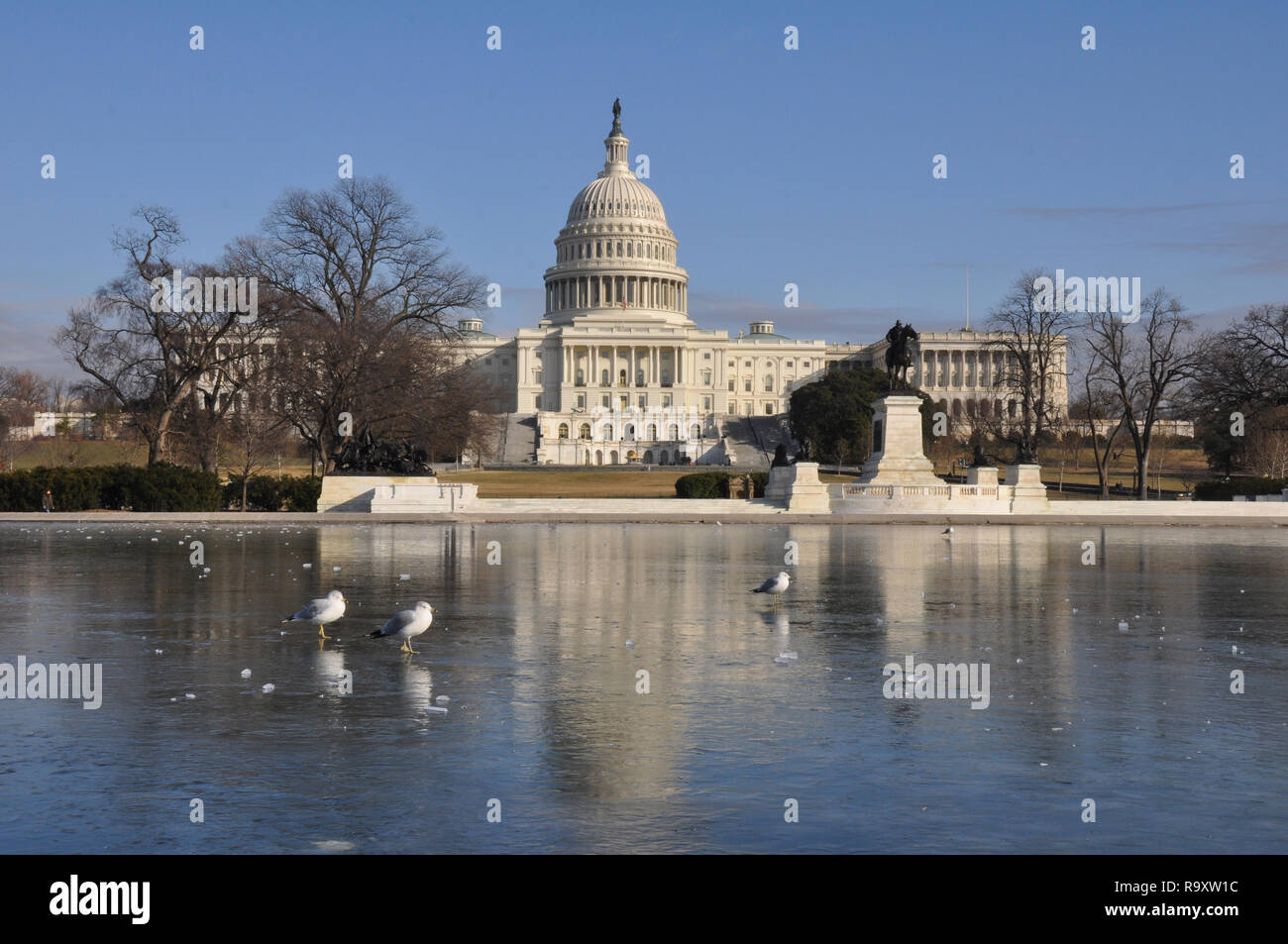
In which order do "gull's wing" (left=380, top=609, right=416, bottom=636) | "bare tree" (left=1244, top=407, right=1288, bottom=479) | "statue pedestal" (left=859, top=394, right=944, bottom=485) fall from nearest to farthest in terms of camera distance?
"gull's wing" (left=380, top=609, right=416, bottom=636), "statue pedestal" (left=859, top=394, right=944, bottom=485), "bare tree" (left=1244, top=407, right=1288, bottom=479)

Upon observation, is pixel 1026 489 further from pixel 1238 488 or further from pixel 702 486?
pixel 1238 488

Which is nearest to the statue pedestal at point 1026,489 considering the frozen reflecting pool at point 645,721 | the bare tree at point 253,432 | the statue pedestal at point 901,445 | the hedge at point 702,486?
the statue pedestal at point 901,445

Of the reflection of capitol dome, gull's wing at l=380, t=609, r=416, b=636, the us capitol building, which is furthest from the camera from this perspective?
the reflection of capitol dome

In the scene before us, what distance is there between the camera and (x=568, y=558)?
26.5 metres

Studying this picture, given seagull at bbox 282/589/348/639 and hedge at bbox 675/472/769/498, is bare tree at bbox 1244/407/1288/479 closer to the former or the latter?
hedge at bbox 675/472/769/498

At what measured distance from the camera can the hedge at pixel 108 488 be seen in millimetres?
45281

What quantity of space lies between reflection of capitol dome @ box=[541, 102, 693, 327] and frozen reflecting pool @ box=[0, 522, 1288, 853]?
151 metres

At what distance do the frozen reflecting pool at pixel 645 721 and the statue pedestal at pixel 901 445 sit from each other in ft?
97.7

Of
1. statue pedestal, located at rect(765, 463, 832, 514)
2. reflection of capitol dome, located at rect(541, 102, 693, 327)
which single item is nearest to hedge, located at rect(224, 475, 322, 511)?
statue pedestal, located at rect(765, 463, 832, 514)

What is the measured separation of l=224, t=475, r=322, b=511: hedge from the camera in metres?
48.3

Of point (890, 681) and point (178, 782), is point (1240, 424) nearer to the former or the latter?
point (890, 681)

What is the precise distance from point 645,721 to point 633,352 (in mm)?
159282
